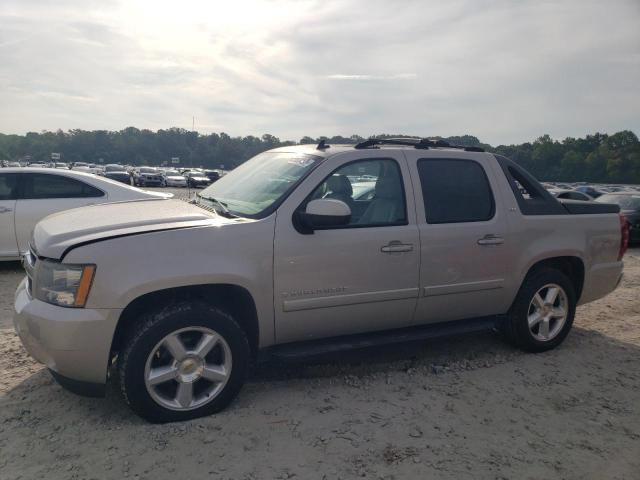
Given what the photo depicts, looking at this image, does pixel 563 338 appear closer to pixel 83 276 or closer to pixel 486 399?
pixel 486 399

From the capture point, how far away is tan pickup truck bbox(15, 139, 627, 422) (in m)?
2.82

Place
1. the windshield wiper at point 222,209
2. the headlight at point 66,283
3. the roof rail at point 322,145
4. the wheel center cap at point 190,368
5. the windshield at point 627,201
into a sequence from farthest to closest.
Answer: the windshield at point 627,201 < the roof rail at point 322,145 < the windshield wiper at point 222,209 < the wheel center cap at point 190,368 < the headlight at point 66,283

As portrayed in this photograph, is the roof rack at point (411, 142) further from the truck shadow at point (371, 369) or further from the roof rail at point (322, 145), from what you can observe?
the truck shadow at point (371, 369)

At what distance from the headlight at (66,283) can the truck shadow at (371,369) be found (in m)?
0.82

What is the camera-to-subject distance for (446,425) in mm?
3109

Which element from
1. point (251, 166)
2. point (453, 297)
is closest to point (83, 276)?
point (251, 166)

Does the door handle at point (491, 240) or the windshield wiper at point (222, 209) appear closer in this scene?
the windshield wiper at point (222, 209)

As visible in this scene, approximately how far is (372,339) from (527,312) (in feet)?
5.32

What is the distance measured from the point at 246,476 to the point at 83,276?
143cm

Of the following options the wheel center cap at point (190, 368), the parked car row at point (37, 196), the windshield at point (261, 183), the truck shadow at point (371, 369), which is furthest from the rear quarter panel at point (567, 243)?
the parked car row at point (37, 196)

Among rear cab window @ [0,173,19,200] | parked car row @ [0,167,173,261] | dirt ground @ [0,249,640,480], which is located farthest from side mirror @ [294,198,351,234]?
rear cab window @ [0,173,19,200]

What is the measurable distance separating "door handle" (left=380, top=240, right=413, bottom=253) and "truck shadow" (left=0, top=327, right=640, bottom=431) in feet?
3.23

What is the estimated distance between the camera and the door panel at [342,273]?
3.22 m

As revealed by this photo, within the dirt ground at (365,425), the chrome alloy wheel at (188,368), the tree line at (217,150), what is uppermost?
the tree line at (217,150)
